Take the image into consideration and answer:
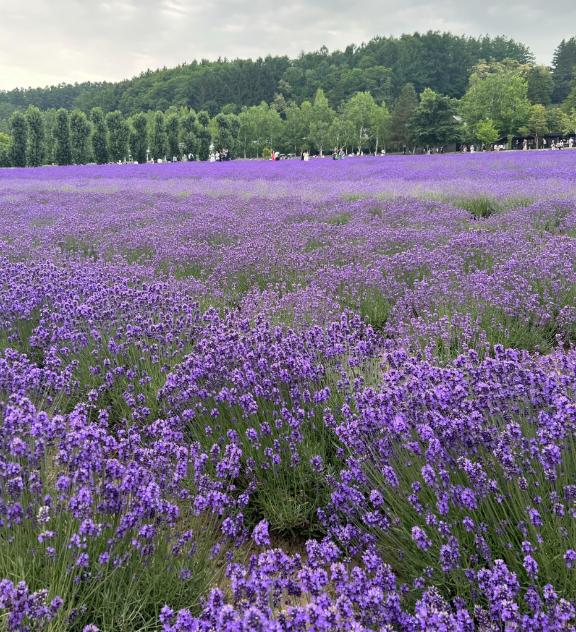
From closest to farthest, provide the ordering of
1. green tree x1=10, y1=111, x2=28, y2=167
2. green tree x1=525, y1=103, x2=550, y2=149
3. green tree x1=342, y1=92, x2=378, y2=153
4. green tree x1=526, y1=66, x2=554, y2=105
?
green tree x1=10, y1=111, x2=28, y2=167, green tree x1=525, y1=103, x2=550, y2=149, green tree x1=342, y1=92, x2=378, y2=153, green tree x1=526, y1=66, x2=554, y2=105

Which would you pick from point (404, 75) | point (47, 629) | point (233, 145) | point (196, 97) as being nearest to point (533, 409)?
point (47, 629)

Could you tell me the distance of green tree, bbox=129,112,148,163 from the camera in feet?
146

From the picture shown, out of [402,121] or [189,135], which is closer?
[189,135]

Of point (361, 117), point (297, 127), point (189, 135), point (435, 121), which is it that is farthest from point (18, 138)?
point (435, 121)

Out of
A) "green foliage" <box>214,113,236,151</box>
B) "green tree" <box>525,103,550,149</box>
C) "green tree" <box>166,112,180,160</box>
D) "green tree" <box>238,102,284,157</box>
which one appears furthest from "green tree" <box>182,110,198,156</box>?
"green tree" <box>525,103,550,149</box>

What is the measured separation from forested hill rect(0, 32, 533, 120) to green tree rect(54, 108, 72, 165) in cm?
4712

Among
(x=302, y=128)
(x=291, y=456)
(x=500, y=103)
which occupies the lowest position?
(x=291, y=456)

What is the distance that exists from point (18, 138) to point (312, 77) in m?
65.7

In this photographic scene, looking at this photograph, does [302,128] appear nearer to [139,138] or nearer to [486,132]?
[139,138]

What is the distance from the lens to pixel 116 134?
142 ft

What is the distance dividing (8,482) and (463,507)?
1530 mm

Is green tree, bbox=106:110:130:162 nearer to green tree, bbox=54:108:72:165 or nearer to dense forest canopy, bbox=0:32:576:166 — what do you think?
dense forest canopy, bbox=0:32:576:166

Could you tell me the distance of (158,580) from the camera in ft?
5.67

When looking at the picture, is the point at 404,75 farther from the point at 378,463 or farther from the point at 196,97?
the point at 378,463
